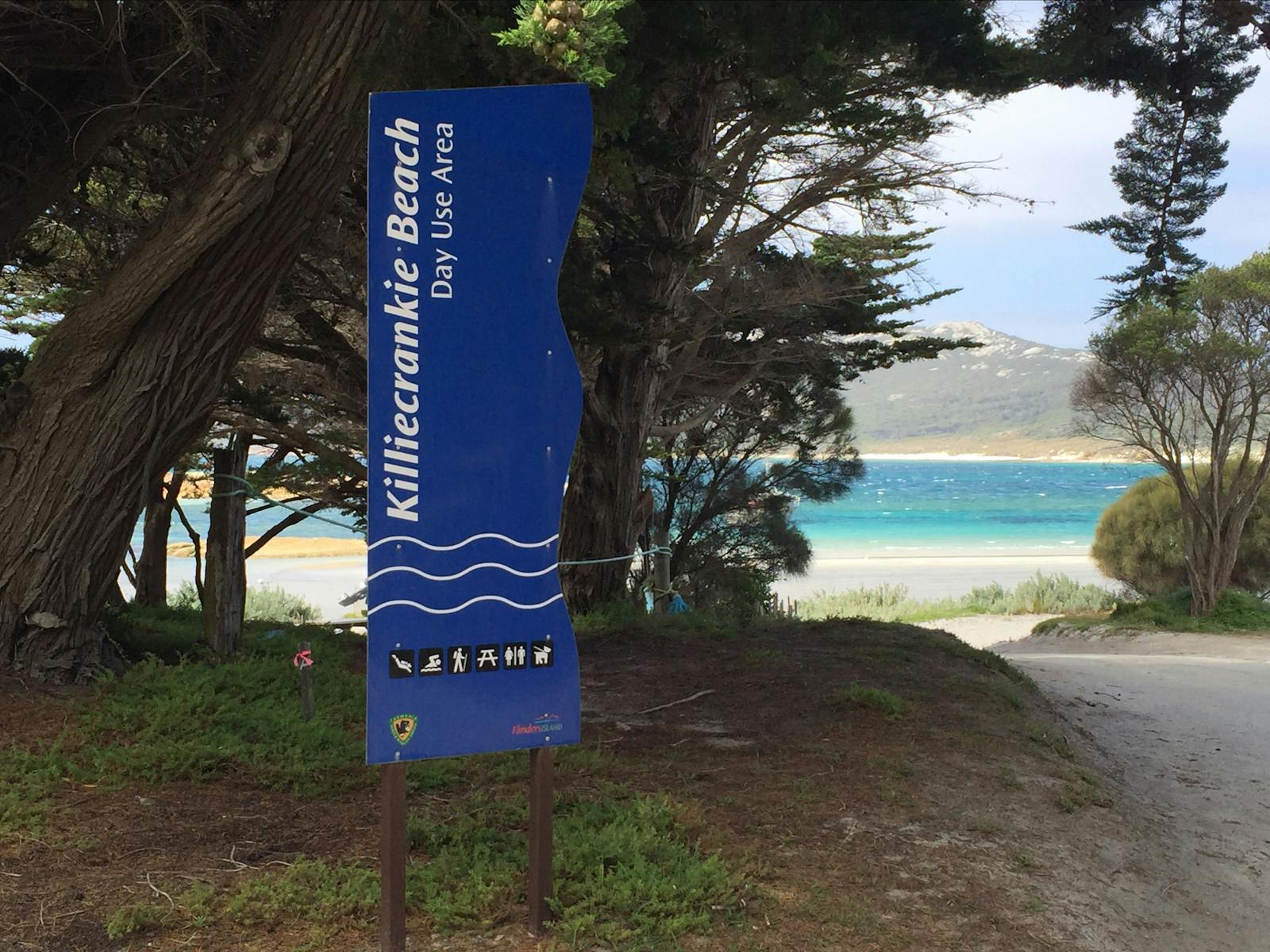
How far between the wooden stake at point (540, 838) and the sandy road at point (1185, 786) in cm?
205

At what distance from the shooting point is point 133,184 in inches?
314

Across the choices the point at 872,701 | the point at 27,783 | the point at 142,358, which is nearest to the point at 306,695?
the point at 27,783

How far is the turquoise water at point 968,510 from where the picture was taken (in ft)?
208

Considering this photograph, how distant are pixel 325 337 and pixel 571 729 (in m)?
7.24

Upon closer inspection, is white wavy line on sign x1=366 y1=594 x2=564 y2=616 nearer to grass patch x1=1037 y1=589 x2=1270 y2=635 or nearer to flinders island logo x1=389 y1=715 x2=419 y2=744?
flinders island logo x1=389 y1=715 x2=419 y2=744

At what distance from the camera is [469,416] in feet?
10.3

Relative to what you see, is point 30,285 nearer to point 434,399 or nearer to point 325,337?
point 325,337

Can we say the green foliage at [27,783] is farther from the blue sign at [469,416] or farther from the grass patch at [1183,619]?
the grass patch at [1183,619]

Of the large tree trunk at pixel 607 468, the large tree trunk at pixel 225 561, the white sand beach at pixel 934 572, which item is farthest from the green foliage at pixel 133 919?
the white sand beach at pixel 934 572

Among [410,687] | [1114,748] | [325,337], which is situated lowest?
[1114,748]

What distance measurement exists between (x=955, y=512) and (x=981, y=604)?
60.2 m

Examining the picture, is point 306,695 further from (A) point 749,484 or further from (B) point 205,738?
(A) point 749,484

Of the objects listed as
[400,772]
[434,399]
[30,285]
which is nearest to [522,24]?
[434,399]

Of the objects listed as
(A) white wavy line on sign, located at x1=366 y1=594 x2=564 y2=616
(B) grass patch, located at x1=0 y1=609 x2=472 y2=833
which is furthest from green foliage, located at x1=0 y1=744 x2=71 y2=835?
(A) white wavy line on sign, located at x1=366 y1=594 x2=564 y2=616
